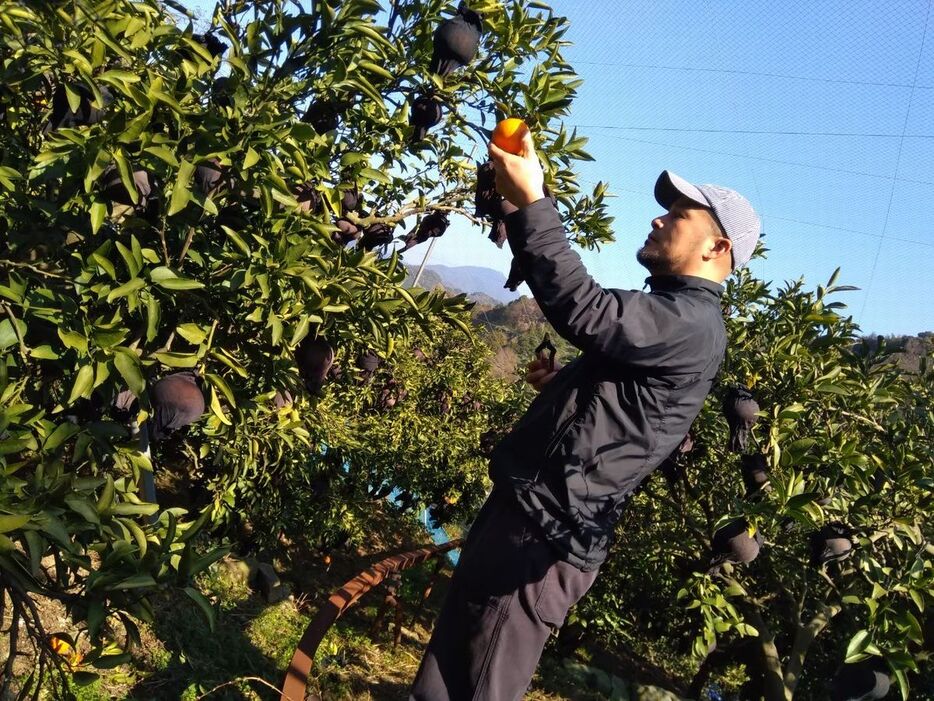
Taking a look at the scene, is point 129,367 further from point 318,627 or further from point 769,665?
point 769,665

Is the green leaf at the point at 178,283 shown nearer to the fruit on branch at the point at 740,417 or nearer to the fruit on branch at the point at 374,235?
the fruit on branch at the point at 374,235

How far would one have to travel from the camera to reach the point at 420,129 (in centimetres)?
210

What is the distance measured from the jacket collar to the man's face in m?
0.02

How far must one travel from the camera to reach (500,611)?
4.20 feet

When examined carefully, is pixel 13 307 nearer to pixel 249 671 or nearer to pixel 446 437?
pixel 249 671

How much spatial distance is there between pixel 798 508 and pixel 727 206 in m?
0.84

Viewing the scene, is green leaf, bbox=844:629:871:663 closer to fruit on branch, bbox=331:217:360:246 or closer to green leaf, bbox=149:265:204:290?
fruit on branch, bbox=331:217:360:246

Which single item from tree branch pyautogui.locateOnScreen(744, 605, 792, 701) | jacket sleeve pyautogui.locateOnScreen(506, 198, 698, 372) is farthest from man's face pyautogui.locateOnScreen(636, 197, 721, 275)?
tree branch pyautogui.locateOnScreen(744, 605, 792, 701)

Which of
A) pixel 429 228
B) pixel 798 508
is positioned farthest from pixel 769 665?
pixel 429 228

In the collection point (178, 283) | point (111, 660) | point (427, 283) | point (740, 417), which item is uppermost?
point (427, 283)

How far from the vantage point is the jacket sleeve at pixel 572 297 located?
1106 mm

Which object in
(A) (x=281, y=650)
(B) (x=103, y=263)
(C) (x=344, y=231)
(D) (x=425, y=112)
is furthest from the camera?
(A) (x=281, y=650)

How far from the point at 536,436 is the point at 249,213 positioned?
3.24ft

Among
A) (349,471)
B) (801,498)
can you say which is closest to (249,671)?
(349,471)
